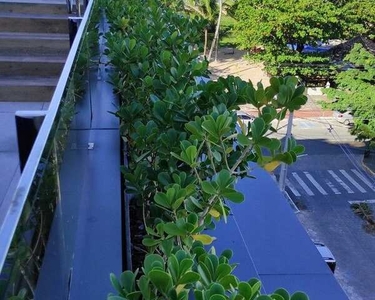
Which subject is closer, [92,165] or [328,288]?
[328,288]

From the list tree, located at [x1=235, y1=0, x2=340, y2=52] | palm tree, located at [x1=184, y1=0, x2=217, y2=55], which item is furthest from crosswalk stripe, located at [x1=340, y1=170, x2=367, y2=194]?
palm tree, located at [x1=184, y1=0, x2=217, y2=55]

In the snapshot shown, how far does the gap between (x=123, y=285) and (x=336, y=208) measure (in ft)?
48.5

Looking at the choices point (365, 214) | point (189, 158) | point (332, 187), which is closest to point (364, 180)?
point (332, 187)

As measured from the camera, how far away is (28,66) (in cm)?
446

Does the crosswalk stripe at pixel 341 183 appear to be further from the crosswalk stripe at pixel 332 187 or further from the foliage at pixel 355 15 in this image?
the foliage at pixel 355 15

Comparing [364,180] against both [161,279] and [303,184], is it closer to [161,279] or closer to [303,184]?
[303,184]

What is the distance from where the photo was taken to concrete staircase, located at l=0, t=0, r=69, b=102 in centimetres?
425

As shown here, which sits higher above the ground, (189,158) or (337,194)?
(189,158)

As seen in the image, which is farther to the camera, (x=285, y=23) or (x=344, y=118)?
(x=285, y=23)

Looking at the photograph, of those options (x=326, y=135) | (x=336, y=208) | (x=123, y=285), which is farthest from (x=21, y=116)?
(x=326, y=135)

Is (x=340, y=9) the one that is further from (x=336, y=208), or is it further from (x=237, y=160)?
(x=237, y=160)

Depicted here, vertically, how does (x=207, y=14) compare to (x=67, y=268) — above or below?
below

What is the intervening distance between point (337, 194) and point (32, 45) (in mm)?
13094

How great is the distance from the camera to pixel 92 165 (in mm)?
2641
